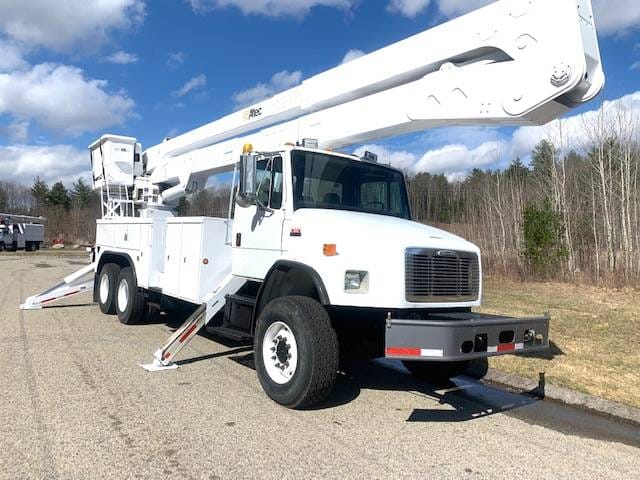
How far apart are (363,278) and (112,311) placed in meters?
7.35

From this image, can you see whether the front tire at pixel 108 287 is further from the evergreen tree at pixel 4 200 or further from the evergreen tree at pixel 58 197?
the evergreen tree at pixel 4 200

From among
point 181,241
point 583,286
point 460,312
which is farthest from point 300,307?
point 583,286

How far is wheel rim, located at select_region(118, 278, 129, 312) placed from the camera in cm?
959

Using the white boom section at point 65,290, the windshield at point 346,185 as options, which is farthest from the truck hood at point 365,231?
the white boom section at point 65,290

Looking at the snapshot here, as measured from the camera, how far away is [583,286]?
17.2 meters

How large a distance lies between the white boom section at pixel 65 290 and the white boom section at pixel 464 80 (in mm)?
6412

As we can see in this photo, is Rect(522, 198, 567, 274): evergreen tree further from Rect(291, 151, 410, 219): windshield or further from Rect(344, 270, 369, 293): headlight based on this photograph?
Rect(344, 270, 369, 293): headlight

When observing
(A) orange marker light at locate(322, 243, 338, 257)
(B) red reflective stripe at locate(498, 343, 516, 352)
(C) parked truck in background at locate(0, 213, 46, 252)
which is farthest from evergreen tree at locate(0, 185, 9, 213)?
(B) red reflective stripe at locate(498, 343, 516, 352)

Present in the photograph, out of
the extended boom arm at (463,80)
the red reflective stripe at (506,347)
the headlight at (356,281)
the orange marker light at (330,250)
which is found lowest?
the red reflective stripe at (506,347)

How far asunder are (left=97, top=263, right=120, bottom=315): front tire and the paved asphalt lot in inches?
129

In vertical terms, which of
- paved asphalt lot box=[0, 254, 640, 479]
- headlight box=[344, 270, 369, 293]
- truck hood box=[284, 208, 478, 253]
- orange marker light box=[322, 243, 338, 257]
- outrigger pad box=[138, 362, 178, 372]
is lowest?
paved asphalt lot box=[0, 254, 640, 479]

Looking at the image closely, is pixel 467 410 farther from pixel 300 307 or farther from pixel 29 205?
pixel 29 205

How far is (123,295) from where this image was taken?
385 inches

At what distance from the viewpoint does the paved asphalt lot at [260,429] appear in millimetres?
3820
